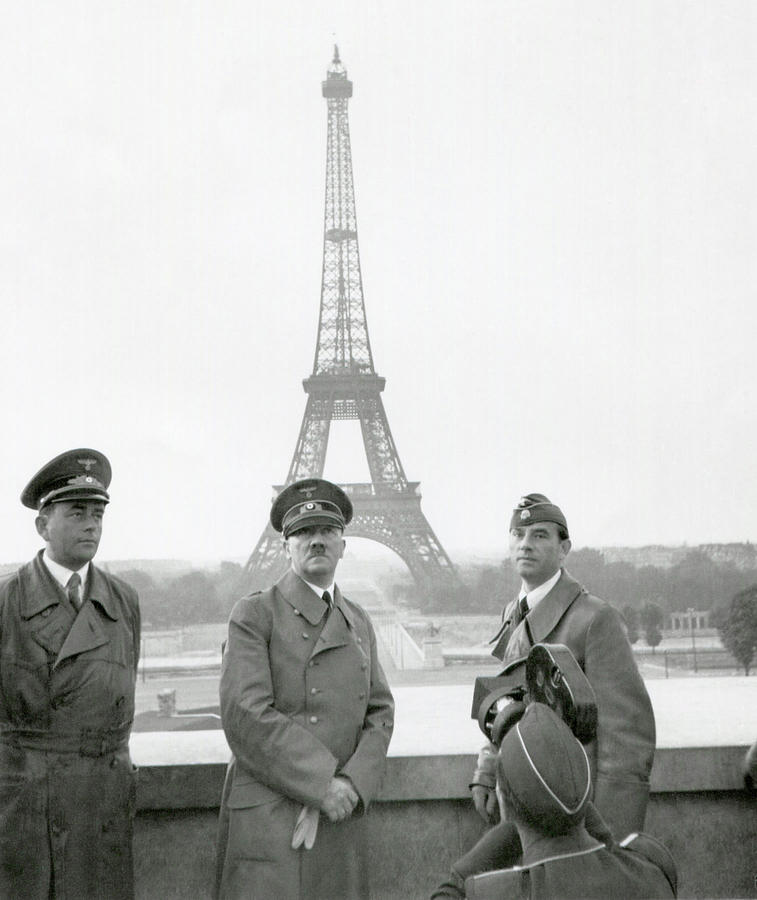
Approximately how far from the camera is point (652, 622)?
20.5 meters

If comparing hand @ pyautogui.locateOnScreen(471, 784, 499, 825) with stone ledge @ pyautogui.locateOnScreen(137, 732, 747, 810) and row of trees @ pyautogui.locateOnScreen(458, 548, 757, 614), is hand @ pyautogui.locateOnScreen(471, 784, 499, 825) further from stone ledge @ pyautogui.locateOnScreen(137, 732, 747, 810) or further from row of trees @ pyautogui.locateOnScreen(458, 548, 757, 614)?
row of trees @ pyautogui.locateOnScreen(458, 548, 757, 614)

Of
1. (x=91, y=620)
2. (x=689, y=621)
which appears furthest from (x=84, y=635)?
(x=689, y=621)

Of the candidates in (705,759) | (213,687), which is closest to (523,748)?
(705,759)

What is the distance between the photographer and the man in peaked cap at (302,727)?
2021mm

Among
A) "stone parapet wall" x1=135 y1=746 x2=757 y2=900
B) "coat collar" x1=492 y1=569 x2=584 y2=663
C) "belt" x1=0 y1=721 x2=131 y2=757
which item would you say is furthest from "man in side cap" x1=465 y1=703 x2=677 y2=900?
"stone parapet wall" x1=135 y1=746 x2=757 y2=900

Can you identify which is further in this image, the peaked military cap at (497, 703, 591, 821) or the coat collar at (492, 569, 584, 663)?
the coat collar at (492, 569, 584, 663)

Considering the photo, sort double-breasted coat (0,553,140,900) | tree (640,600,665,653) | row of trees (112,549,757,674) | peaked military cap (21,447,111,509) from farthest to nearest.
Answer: tree (640,600,665,653) → row of trees (112,549,757,674) → peaked military cap (21,447,111,509) → double-breasted coat (0,553,140,900)

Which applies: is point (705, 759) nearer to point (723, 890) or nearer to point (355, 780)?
point (723, 890)

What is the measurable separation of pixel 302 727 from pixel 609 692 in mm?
657

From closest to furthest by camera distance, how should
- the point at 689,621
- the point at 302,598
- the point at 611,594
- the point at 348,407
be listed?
the point at 302,598 < the point at 689,621 < the point at 611,594 < the point at 348,407

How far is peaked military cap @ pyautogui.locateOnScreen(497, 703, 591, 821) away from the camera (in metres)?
1.30

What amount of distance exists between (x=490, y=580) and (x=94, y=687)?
2374 centimetres

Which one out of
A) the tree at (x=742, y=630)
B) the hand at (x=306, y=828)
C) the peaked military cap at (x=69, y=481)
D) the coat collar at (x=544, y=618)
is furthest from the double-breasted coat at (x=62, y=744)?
the tree at (x=742, y=630)

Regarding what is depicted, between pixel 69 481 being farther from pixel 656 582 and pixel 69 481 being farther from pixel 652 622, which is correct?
pixel 656 582
